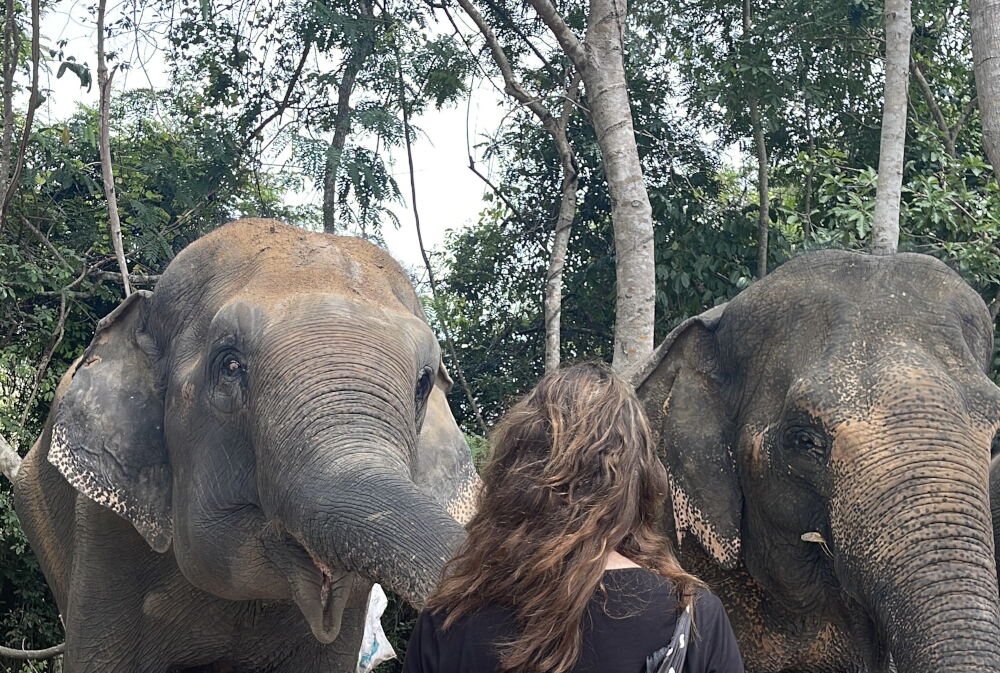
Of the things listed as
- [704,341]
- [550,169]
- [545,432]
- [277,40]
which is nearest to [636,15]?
[550,169]

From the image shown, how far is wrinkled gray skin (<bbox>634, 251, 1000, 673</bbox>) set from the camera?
3346 millimetres

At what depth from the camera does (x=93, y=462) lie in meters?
4.39

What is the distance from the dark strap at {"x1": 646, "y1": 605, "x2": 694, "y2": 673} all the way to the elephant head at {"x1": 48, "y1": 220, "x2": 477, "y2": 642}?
1.11 meters

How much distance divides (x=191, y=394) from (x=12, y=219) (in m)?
5.82

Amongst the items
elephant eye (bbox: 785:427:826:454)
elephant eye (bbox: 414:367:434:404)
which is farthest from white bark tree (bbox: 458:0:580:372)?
elephant eye (bbox: 785:427:826:454)

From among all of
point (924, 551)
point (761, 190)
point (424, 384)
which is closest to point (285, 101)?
point (761, 190)

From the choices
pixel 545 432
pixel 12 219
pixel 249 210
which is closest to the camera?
pixel 545 432

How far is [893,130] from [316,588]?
171 inches

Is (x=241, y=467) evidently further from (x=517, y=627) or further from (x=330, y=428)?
(x=517, y=627)

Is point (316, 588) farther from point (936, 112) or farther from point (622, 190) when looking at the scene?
point (936, 112)

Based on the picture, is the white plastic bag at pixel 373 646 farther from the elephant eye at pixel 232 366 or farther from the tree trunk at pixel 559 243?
the elephant eye at pixel 232 366

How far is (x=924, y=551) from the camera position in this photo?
3.34 meters

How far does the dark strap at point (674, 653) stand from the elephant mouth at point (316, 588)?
189 cm

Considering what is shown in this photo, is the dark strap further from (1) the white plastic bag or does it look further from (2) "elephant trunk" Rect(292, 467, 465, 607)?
(1) the white plastic bag
